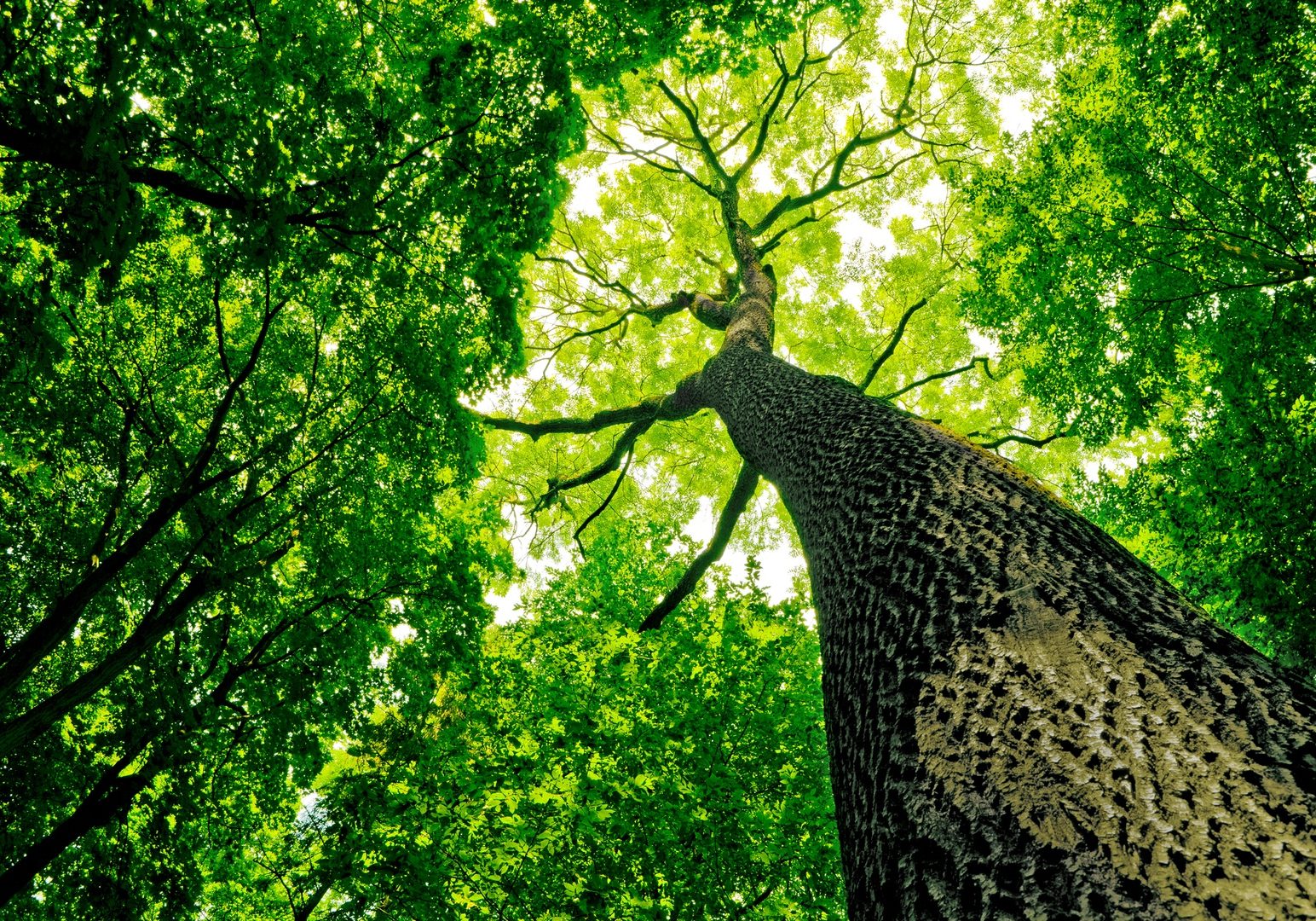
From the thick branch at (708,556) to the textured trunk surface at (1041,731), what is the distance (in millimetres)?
5760

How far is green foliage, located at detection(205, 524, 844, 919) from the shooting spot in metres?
5.52

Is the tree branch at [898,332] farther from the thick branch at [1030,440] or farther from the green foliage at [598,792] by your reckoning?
the green foliage at [598,792]

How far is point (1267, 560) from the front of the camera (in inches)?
254

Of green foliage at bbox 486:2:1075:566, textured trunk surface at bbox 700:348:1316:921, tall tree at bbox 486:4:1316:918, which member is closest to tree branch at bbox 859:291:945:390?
green foliage at bbox 486:2:1075:566

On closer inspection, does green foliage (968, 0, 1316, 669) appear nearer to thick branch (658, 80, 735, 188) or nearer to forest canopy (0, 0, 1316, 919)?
forest canopy (0, 0, 1316, 919)

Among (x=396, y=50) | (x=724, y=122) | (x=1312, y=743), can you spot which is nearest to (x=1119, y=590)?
(x=1312, y=743)

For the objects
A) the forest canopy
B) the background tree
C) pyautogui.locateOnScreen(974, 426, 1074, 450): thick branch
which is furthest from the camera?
pyautogui.locateOnScreen(974, 426, 1074, 450): thick branch

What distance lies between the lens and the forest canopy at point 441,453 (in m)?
4.56

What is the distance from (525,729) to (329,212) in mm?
5225

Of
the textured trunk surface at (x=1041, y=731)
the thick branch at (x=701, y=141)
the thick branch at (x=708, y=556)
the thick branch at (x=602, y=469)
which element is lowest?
the textured trunk surface at (x=1041, y=731)

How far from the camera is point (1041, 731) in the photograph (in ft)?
4.82

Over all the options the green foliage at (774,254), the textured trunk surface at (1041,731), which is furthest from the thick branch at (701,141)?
the textured trunk surface at (1041,731)

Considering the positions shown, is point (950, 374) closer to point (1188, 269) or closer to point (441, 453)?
point (1188, 269)

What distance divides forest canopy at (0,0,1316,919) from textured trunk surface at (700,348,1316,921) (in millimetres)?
1900
